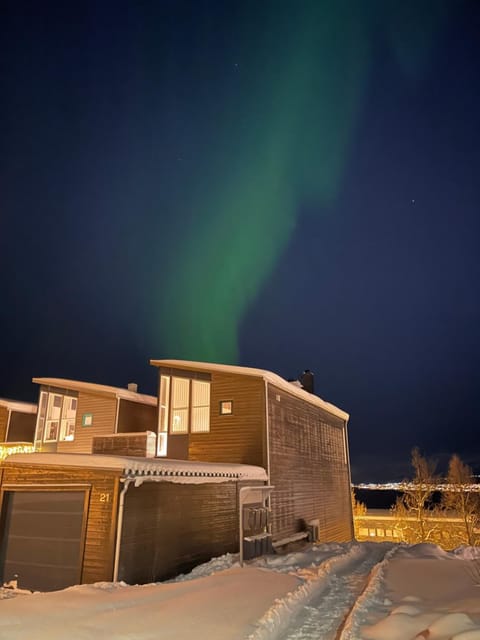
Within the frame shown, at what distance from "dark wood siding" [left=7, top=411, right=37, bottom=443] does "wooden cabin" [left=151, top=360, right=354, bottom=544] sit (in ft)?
32.1

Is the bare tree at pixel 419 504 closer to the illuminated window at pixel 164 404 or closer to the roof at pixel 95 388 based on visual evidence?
the roof at pixel 95 388

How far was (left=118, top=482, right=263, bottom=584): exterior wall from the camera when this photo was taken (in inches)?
352

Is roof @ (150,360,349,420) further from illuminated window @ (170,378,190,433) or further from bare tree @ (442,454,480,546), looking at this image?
bare tree @ (442,454,480,546)

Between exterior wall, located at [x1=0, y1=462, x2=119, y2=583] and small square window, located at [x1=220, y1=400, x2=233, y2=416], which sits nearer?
exterior wall, located at [x1=0, y1=462, x2=119, y2=583]

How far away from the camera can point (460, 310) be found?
124062 mm

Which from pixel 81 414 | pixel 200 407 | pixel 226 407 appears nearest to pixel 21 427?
pixel 81 414

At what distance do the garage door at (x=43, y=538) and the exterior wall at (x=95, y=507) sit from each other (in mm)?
231

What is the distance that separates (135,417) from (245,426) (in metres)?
6.82

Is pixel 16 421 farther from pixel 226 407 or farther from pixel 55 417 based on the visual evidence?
pixel 226 407

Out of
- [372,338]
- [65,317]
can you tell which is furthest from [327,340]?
[65,317]

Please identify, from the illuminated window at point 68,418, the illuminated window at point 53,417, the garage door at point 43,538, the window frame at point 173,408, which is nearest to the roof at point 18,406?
the illuminated window at point 53,417

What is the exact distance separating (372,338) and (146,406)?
465ft

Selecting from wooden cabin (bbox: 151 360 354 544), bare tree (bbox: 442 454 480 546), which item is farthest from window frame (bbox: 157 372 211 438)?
bare tree (bbox: 442 454 480 546)

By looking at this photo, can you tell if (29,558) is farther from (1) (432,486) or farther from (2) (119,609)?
(1) (432,486)
